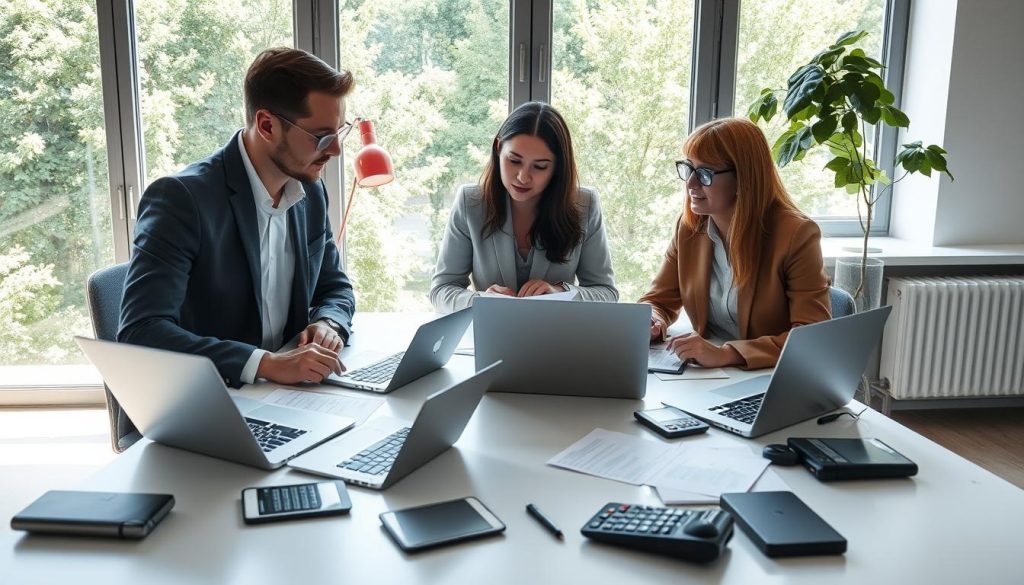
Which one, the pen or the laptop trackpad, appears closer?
the pen

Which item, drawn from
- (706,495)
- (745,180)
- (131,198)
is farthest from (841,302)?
(131,198)

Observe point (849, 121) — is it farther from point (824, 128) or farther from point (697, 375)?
point (697, 375)

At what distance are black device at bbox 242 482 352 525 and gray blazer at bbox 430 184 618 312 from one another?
4.33 ft

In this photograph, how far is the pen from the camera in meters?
1.11

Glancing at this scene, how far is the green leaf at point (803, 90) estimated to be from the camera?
2846 millimetres

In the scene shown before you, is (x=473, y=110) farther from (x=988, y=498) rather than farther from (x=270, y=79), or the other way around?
(x=988, y=498)

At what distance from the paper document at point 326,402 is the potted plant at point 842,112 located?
1989mm

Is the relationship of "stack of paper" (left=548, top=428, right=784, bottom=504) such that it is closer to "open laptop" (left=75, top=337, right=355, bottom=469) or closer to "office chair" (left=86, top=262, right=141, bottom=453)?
"open laptop" (left=75, top=337, right=355, bottom=469)

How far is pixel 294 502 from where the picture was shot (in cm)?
117

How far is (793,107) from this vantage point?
2883 mm

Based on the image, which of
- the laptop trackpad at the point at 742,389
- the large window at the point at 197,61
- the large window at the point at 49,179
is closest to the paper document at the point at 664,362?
the laptop trackpad at the point at 742,389

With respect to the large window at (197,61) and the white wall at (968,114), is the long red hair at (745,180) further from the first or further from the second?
the large window at (197,61)

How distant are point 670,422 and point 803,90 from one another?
70.9 inches

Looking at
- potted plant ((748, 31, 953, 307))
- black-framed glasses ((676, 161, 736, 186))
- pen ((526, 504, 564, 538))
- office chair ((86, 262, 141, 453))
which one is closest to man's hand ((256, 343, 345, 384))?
office chair ((86, 262, 141, 453))
